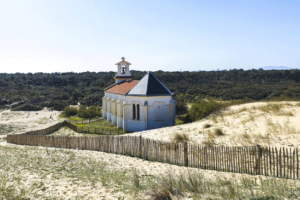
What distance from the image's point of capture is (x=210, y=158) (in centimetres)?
1130

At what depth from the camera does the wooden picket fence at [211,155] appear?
9.83 metres

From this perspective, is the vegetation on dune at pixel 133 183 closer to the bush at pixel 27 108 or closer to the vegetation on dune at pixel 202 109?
the vegetation on dune at pixel 202 109

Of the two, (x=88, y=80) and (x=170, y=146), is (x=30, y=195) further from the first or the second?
(x=88, y=80)

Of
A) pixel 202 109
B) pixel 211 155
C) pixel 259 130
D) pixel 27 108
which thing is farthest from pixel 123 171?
pixel 27 108

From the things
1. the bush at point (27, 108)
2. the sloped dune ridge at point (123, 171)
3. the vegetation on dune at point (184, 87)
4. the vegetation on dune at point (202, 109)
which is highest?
the vegetation on dune at point (184, 87)

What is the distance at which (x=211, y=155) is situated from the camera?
1122 cm

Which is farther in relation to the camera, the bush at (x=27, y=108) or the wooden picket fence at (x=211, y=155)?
the bush at (x=27, y=108)

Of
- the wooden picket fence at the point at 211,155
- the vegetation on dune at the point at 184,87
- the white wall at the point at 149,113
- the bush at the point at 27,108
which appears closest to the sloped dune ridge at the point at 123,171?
the wooden picket fence at the point at 211,155

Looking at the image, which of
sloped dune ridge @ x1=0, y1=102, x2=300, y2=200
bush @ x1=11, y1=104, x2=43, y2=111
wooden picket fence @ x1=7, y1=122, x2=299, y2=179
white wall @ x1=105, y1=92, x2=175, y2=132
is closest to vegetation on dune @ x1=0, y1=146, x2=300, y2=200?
sloped dune ridge @ x1=0, y1=102, x2=300, y2=200

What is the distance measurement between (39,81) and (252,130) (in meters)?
104

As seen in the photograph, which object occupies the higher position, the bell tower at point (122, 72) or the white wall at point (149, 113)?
the bell tower at point (122, 72)

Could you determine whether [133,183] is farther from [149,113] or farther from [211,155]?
[149,113]

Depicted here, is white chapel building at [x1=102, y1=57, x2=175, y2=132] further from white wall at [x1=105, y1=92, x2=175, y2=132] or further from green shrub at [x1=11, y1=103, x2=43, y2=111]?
green shrub at [x1=11, y1=103, x2=43, y2=111]

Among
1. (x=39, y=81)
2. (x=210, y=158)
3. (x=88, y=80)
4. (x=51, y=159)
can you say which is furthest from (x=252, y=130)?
(x=39, y=81)
